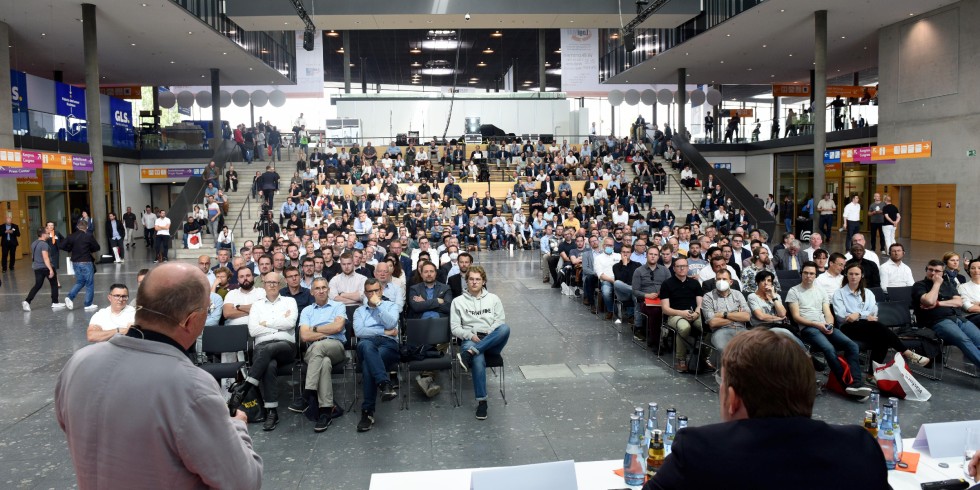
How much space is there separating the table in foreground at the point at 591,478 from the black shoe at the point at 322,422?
2940mm

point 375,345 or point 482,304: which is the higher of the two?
point 482,304

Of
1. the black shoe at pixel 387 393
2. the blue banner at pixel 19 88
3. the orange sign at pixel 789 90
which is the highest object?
the orange sign at pixel 789 90

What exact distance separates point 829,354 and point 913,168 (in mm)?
18630

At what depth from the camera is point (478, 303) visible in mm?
7031

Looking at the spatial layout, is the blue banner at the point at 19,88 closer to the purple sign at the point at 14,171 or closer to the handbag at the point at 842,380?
the purple sign at the point at 14,171

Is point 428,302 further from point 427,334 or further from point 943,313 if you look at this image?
point 943,313

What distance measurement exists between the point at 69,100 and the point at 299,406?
25806mm

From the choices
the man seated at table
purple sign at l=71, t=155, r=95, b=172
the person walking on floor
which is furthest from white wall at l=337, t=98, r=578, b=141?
the man seated at table

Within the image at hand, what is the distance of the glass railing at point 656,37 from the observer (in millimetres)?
21797

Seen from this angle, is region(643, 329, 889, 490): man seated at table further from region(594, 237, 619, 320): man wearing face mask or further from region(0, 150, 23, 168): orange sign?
region(0, 150, 23, 168): orange sign

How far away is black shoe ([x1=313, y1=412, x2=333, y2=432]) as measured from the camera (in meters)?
5.97

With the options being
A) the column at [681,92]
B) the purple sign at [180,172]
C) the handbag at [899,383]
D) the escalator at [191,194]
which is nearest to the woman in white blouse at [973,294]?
the handbag at [899,383]

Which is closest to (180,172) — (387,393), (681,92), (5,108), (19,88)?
(19,88)

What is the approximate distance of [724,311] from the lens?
735cm
